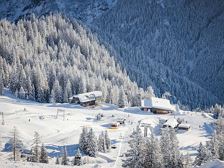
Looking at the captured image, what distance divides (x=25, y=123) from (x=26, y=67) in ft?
198

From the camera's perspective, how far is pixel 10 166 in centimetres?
5244

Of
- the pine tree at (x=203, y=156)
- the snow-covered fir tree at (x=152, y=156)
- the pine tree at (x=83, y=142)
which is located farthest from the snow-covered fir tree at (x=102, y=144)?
the snow-covered fir tree at (x=152, y=156)

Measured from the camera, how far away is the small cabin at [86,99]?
13525cm

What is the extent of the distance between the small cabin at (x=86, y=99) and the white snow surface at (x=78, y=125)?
335 centimetres

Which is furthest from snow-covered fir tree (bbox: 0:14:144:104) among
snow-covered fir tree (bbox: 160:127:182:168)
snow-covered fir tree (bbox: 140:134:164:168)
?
snow-covered fir tree (bbox: 140:134:164:168)

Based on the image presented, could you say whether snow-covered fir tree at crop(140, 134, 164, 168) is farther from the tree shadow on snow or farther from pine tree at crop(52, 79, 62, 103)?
pine tree at crop(52, 79, 62, 103)

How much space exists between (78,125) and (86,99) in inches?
1211

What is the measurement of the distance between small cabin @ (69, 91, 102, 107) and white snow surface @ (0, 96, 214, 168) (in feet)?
11.0

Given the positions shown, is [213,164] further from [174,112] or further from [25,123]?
[174,112]

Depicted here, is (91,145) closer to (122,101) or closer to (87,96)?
(87,96)

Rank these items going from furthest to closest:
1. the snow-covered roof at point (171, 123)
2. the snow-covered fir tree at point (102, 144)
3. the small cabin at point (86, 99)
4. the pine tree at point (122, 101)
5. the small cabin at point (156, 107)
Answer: the small cabin at point (86, 99), the pine tree at point (122, 101), the small cabin at point (156, 107), the snow-covered roof at point (171, 123), the snow-covered fir tree at point (102, 144)

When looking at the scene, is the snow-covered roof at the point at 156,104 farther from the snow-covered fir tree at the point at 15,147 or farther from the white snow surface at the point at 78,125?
the snow-covered fir tree at the point at 15,147

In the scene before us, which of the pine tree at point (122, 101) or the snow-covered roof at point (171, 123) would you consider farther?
the pine tree at point (122, 101)

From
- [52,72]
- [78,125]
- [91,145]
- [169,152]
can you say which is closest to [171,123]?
[78,125]
